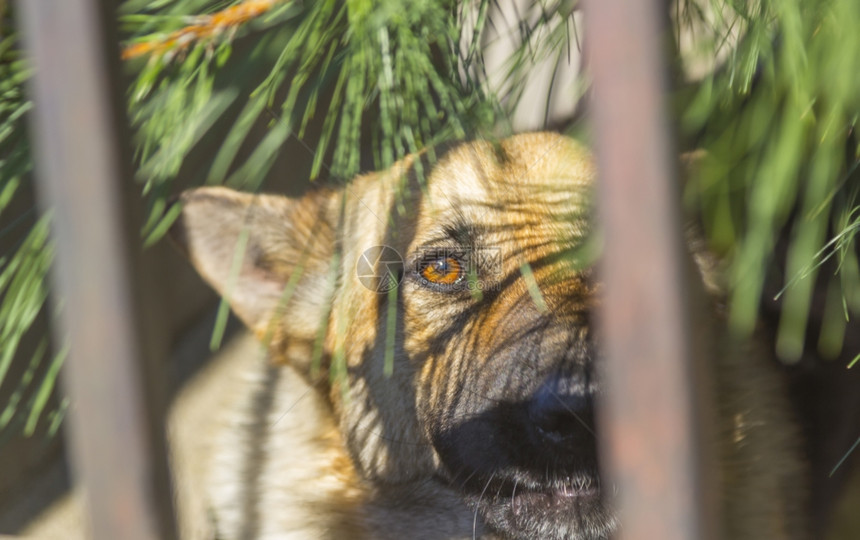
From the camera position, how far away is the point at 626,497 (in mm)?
686

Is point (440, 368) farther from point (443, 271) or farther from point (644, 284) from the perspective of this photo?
point (644, 284)

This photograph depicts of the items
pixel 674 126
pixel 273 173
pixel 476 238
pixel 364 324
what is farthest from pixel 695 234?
pixel 273 173

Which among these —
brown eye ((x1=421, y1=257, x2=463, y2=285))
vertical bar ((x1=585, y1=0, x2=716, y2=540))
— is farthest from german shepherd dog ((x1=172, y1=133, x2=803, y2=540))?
vertical bar ((x1=585, y1=0, x2=716, y2=540))

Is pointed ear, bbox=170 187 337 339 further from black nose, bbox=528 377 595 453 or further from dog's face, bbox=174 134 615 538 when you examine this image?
black nose, bbox=528 377 595 453

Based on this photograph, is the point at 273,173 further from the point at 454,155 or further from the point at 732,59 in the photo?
the point at 732,59

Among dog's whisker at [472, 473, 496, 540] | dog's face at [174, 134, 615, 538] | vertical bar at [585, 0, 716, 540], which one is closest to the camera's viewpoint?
vertical bar at [585, 0, 716, 540]

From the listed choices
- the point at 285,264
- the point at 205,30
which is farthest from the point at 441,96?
the point at 285,264

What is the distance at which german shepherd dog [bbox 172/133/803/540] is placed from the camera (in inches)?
60.3

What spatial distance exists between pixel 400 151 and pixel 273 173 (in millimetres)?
1900

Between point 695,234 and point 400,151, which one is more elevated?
point 400,151

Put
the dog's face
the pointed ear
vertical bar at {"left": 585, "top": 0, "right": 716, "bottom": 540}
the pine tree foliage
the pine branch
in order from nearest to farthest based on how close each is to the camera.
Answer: vertical bar at {"left": 585, "top": 0, "right": 716, "bottom": 540}
the pine tree foliage
the pine branch
the dog's face
the pointed ear

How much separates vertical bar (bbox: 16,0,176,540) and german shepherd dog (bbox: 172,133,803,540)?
70 cm

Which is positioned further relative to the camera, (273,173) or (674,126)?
(273,173)

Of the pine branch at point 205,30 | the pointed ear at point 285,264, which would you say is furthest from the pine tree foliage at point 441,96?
the pointed ear at point 285,264
